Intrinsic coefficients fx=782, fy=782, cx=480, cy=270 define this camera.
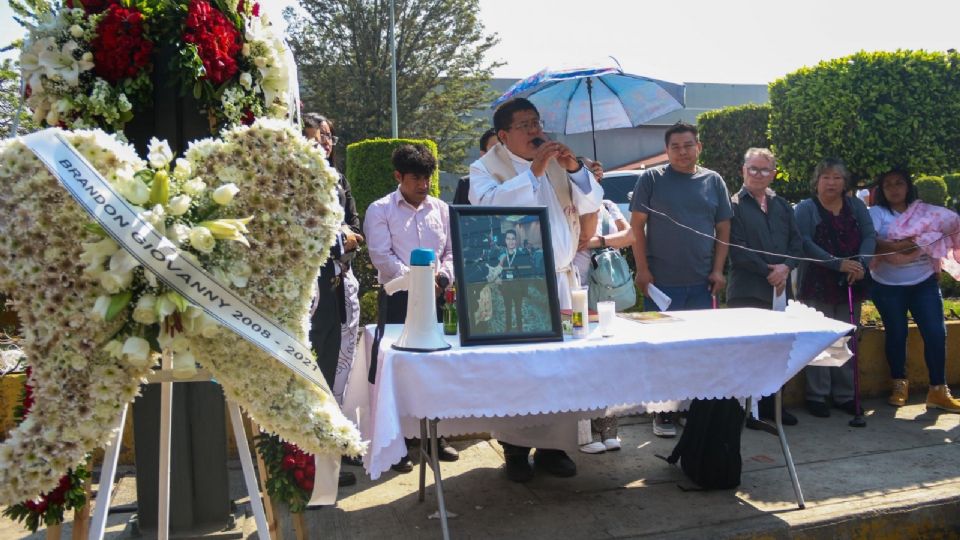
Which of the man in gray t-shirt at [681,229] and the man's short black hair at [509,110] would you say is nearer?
the man's short black hair at [509,110]

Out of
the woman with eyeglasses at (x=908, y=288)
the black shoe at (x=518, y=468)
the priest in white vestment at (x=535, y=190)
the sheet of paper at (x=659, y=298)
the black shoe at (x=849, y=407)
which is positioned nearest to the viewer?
the priest in white vestment at (x=535, y=190)

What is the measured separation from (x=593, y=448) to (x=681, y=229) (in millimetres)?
1572

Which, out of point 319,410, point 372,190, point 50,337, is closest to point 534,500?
point 319,410

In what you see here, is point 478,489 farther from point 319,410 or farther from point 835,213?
point 835,213

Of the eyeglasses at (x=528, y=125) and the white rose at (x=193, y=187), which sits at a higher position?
the eyeglasses at (x=528, y=125)

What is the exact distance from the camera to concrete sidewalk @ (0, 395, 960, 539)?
3754 millimetres

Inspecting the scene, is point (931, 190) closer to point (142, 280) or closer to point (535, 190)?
point (535, 190)

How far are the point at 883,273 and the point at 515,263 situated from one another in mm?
3778

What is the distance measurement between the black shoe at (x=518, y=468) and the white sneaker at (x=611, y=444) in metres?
0.69

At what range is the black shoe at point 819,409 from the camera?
225 inches

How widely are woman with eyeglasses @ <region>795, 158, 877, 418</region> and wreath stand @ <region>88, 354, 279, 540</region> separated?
4538 mm

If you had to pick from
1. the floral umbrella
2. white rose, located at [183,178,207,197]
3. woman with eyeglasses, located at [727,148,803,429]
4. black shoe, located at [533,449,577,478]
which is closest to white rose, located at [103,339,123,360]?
white rose, located at [183,178,207,197]

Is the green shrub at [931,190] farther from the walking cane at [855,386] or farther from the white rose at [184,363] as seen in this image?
the white rose at [184,363]

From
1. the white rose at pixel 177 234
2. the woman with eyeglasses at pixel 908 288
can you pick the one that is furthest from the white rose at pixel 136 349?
the woman with eyeglasses at pixel 908 288
